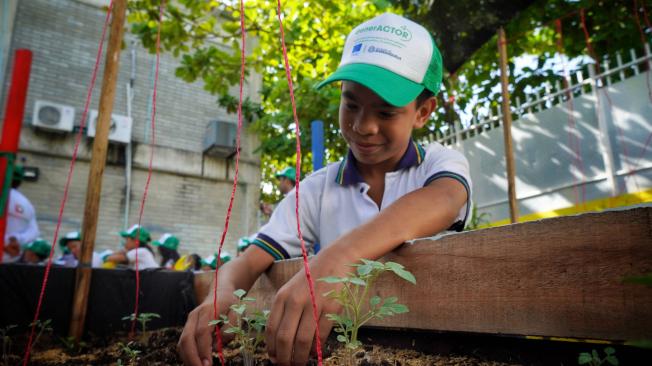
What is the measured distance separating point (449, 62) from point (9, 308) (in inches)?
149

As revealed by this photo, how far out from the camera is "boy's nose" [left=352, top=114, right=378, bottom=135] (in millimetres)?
1441

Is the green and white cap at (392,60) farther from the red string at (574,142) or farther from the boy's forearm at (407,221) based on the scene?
the red string at (574,142)

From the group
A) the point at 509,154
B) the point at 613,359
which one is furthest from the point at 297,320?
the point at 509,154

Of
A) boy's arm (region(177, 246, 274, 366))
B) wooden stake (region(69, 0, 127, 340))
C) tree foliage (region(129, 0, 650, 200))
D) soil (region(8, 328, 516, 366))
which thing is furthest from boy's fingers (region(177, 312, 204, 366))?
tree foliage (region(129, 0, 650, 200))

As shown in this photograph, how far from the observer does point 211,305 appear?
126 cm

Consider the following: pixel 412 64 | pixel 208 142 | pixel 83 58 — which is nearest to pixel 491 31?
pixel 412 64

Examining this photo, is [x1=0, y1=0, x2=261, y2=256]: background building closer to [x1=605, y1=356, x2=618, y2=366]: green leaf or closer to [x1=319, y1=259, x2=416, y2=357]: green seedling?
[x1=319, y1=259, x2=416, y2=357]: green seedling

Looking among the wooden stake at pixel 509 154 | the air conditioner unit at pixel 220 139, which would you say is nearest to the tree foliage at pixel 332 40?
the wooden stake at pixel 509 154

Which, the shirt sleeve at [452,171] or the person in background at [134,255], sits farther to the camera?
the person in background at [134,255]

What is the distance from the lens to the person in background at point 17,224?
16.1 ft

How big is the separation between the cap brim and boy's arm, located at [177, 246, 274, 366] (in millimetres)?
676

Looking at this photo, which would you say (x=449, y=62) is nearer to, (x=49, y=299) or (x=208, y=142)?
(x=49, y=299)

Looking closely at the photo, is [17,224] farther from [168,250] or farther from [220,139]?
[220,139]

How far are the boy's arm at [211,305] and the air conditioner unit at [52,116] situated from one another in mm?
8963
